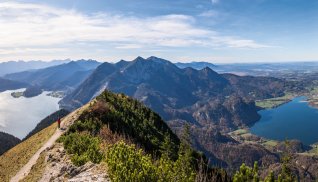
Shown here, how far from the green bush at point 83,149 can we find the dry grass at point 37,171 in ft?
13.9

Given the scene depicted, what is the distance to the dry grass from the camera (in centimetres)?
4346

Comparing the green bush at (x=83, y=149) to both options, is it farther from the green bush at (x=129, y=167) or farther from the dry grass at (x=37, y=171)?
the green bush at (x=129, y=167)

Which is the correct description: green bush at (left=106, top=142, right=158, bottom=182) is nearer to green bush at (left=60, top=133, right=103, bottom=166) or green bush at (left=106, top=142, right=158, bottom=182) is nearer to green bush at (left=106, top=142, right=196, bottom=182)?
green bush at (left=106, top=142, right=196, bottom=182)

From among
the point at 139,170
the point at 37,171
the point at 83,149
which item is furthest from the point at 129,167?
the point at 37,171

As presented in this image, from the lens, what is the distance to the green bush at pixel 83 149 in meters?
38.2

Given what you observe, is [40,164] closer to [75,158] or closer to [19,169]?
[19,169]

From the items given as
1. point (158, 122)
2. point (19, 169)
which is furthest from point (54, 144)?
point (158, 122)

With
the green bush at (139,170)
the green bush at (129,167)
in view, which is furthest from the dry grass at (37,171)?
the green bush at (139,170)

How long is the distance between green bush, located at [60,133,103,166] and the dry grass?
4.23 metres

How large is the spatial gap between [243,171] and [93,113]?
198 ft

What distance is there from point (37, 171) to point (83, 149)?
7.79 meters

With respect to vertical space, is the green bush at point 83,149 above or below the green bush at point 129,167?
below

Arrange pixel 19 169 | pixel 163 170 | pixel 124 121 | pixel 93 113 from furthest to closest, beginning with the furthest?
pixel 124 121, pixel 93 113, pixel 19 169, pixel 163 170

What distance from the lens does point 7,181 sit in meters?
→ 48.4
